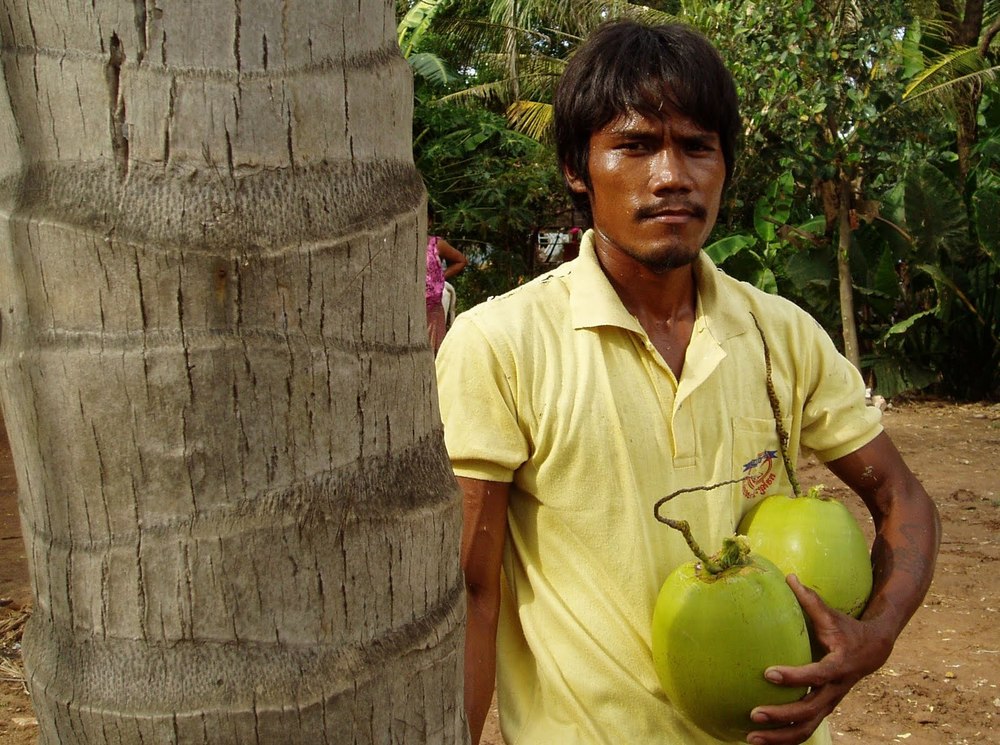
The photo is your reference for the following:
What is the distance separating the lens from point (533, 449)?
1625mm

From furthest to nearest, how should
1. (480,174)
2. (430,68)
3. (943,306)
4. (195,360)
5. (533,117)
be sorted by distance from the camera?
1. (430,68)
2. (533,117)
3. (480,174)
4. (943,306)
5. (195,360)

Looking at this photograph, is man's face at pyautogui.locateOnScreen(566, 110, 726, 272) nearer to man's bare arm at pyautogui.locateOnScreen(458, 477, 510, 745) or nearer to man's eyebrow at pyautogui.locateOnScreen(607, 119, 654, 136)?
man's eyebrow at pyautogui.locateOnScreen(607, 119, 654, 136)

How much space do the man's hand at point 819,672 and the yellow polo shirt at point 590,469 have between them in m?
0.17

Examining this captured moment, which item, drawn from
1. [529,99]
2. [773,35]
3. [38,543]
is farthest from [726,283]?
[529,99]

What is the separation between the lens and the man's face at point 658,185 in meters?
1.75

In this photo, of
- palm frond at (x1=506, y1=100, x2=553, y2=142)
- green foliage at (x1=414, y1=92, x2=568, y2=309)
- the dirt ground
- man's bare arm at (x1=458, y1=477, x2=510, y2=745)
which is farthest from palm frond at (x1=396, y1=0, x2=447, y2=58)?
man's bare arm at (x1=458, y1=477, x2=510, y2=745)

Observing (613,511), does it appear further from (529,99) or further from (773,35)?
(529,99)

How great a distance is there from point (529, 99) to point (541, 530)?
14.2m

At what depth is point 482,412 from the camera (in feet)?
5.23

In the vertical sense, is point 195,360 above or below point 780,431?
above

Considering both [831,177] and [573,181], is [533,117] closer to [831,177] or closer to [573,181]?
[831,177]

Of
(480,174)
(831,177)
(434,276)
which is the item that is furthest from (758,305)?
(480,174)

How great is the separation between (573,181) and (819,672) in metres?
0.96

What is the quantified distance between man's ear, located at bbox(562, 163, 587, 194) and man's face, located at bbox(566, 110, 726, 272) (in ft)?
0.40
